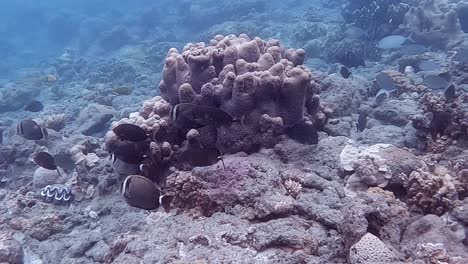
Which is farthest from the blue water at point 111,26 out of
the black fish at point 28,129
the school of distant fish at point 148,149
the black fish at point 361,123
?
the school of distant fish at point 148,149

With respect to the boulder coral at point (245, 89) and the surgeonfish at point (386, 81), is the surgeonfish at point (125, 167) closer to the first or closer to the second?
the boulder coral at point (245, 89)

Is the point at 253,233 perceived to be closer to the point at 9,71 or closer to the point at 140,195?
the point at 140,195

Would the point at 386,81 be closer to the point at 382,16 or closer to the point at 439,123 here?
the point at 439,123

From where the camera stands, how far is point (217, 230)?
12.8 feet

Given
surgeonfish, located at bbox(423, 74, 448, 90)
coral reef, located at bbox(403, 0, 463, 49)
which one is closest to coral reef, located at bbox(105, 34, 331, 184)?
surgeonfish, located at bbox(423, 74, 448, 90)

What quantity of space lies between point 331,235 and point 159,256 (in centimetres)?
176

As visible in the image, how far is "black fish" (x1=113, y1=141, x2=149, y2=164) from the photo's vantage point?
17.0 feet

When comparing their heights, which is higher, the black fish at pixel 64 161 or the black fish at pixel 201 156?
the black fish at pixel 201 156

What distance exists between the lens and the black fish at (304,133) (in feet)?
17.0

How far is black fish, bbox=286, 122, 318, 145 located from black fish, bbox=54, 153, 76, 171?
4.76 meters

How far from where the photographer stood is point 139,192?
4.13 metres

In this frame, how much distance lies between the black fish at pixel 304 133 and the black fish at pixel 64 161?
4764 mm

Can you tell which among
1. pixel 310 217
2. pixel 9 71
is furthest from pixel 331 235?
pixel 9 71

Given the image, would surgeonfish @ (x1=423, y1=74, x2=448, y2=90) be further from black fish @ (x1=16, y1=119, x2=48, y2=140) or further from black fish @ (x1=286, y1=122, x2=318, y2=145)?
black fish @ (x1=16, y1=119, x2=48, y2=140)
